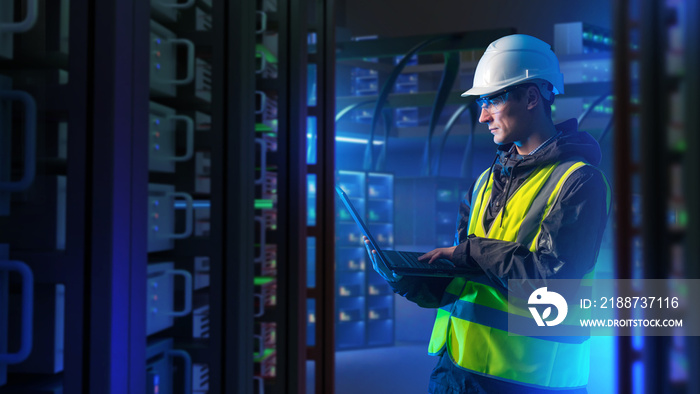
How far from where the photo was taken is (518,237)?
1.76 metres

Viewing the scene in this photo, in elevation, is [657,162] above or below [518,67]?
below

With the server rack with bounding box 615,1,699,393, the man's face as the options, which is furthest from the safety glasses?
the server rack with bounding box 615,1,699,393

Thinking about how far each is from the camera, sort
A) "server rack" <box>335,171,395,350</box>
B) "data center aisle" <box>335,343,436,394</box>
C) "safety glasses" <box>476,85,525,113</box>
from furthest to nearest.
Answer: "server rack" <box>335,171,395,350</box>
"data center aisle" <box>335,343,436,394</box>
"safety glasses" <box>476,85,525,113</box>

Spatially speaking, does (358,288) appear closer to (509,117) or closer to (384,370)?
(384,370)

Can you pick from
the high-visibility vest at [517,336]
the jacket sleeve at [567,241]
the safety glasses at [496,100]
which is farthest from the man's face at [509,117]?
the jacket sleeve at [567,241]

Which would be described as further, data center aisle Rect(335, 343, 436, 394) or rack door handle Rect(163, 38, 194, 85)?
data center aisle Rect(335, 343, 436, 394)

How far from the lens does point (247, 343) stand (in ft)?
7.37

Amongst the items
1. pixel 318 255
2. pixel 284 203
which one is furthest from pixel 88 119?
pixel 318 255

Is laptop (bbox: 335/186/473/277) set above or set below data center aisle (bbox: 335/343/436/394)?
above

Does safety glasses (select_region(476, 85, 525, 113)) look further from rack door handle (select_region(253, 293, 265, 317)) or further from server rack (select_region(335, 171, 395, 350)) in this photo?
server rack (select_region(335, 171, 395, 350))

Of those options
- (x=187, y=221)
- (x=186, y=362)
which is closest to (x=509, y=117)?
(x=187, y=221)

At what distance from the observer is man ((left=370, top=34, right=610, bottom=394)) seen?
165cm

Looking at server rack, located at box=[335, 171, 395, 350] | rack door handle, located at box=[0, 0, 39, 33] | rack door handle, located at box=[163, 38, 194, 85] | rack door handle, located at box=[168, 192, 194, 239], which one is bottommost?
server rack, located at box=[335, 171, 395, 350]

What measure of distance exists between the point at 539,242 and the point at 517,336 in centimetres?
32
